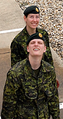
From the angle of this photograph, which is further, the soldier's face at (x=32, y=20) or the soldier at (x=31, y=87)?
the soldier's face at (x=32, y=20)

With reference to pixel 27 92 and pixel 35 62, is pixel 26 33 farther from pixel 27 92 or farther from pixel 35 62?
pixel 27 92

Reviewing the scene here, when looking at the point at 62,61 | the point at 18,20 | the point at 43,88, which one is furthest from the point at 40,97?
the point at 18,20

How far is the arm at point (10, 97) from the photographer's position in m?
2.27

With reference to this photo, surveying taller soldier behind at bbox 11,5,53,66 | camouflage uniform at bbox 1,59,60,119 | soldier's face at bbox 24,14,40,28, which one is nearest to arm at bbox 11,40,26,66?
taller soldier behind at bbox 11,5,53,66

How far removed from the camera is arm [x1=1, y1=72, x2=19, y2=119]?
7.43 ft

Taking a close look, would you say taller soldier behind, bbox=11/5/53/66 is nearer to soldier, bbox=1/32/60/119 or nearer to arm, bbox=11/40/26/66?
arm, bbox=11/40/26/66

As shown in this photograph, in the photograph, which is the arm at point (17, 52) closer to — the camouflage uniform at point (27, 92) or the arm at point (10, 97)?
the camouflage uniform at point (27, 92)

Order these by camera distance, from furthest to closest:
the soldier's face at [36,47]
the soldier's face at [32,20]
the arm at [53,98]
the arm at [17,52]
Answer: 1. the arm at [17,52]
2. the soldier's face at [32,20]
3. the arm at [53,98]
4. the soldier's face at [36,47]

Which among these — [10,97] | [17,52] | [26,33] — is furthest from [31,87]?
[26,33]

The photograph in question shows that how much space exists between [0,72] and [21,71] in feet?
9.36

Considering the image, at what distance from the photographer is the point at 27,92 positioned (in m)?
2.29

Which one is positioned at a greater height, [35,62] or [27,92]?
[35,62]

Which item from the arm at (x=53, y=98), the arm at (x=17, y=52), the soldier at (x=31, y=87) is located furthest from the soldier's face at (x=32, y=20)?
the arm at (x=53, y=98)

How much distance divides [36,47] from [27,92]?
52 centimetres
